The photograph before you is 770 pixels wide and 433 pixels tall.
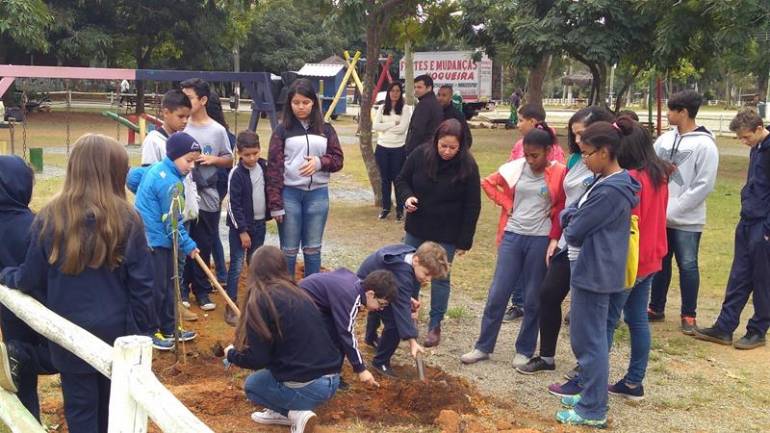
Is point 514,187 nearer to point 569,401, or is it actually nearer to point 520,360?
point 520,360

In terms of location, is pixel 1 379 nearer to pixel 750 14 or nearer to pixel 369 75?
pixel 369 75

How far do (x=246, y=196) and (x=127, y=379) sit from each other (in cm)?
323

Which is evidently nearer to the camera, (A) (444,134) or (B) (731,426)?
(B) (731,426)

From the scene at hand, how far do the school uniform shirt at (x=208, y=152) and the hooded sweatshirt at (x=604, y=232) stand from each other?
300cm

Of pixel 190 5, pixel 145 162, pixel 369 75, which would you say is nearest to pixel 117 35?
pixel 190 5

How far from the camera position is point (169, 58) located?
37625mm

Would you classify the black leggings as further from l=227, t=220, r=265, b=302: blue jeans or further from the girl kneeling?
l=227, t=220, r=265, b=302: blue jeans

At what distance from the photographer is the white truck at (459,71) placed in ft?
105

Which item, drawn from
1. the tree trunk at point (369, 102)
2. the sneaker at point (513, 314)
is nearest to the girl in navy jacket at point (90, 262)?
the sneaker at point (513, 314)

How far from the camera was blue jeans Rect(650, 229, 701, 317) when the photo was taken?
19.8 ft

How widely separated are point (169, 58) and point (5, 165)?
118 feet

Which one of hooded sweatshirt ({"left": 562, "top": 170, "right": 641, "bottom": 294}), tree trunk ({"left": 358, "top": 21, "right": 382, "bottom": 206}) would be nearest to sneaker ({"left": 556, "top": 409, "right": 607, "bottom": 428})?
hooded sweatshirt ({"left": 562, "top": 170, "right": 641, "bottom": 294})

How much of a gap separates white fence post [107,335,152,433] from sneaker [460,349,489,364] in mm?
2889

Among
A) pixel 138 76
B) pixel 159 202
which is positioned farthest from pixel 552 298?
pixel 138 76
